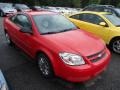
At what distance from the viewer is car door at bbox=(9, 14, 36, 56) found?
4.99m

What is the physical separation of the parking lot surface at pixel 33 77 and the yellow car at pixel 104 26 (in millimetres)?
703

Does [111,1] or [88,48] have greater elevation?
[88,48]

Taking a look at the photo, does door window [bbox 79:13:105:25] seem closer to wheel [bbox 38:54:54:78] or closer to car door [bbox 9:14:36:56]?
car door [bbox 9:14:36:56]

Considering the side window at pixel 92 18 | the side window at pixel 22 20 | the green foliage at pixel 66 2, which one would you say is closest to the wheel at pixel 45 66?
the side window at pixel 22 20

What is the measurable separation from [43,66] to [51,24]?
1.23 meters

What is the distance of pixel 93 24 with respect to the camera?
288 inches

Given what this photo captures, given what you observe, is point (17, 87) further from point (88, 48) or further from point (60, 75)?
point (88, 48)

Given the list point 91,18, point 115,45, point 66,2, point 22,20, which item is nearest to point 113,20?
point 91,18

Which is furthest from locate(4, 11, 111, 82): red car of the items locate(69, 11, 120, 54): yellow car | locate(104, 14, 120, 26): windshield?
locate(104, 14, 120, 26): windshield

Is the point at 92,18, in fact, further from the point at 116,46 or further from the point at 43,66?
the point at 43,66

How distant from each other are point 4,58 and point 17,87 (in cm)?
192

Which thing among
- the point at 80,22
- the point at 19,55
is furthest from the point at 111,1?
the point at 19,55

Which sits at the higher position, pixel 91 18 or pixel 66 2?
pixel 91 18

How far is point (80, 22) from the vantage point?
776 cm
